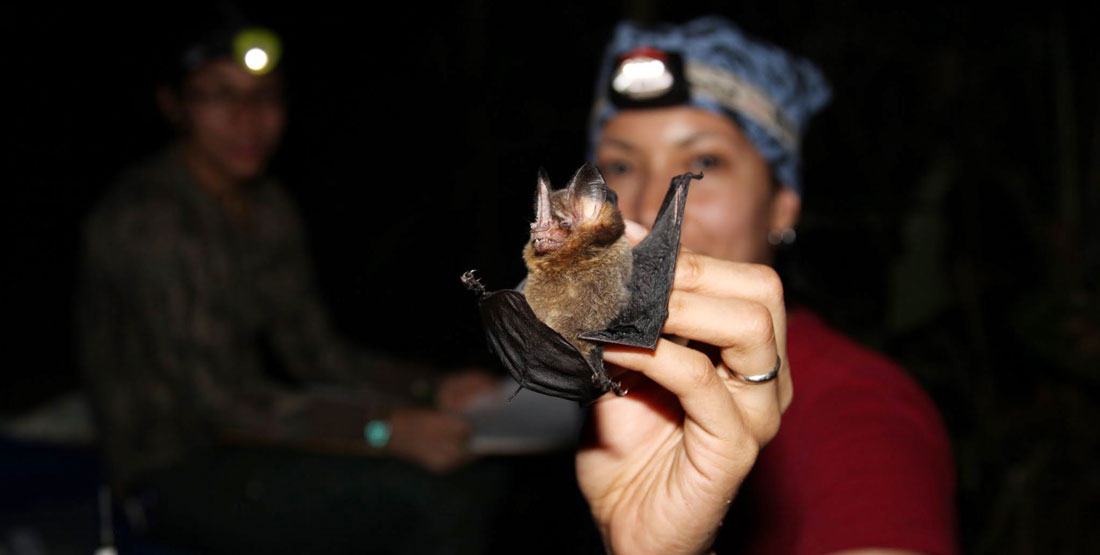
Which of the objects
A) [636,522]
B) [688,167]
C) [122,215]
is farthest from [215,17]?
[636,522]

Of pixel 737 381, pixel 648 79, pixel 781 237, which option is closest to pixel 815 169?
pixel 781 237

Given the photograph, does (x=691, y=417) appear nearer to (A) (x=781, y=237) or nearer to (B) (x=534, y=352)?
(B) (x=534, y=352)

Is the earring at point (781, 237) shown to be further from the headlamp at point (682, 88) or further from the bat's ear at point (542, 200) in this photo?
the bat's ear at point (542, 200)

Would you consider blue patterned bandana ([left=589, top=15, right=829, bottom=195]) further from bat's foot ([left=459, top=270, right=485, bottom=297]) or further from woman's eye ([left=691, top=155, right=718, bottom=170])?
bat's foot ([left=459, top=270, right=485, bottom=297])

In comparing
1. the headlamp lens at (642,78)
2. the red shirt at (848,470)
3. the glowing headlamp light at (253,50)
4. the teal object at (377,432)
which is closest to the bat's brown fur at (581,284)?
the red shirt at (848,470)

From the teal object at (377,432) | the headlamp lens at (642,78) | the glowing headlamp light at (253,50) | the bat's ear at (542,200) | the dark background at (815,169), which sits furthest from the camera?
the dark background at (815,169)

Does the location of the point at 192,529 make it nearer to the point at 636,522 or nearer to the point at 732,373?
the point at 636,522
